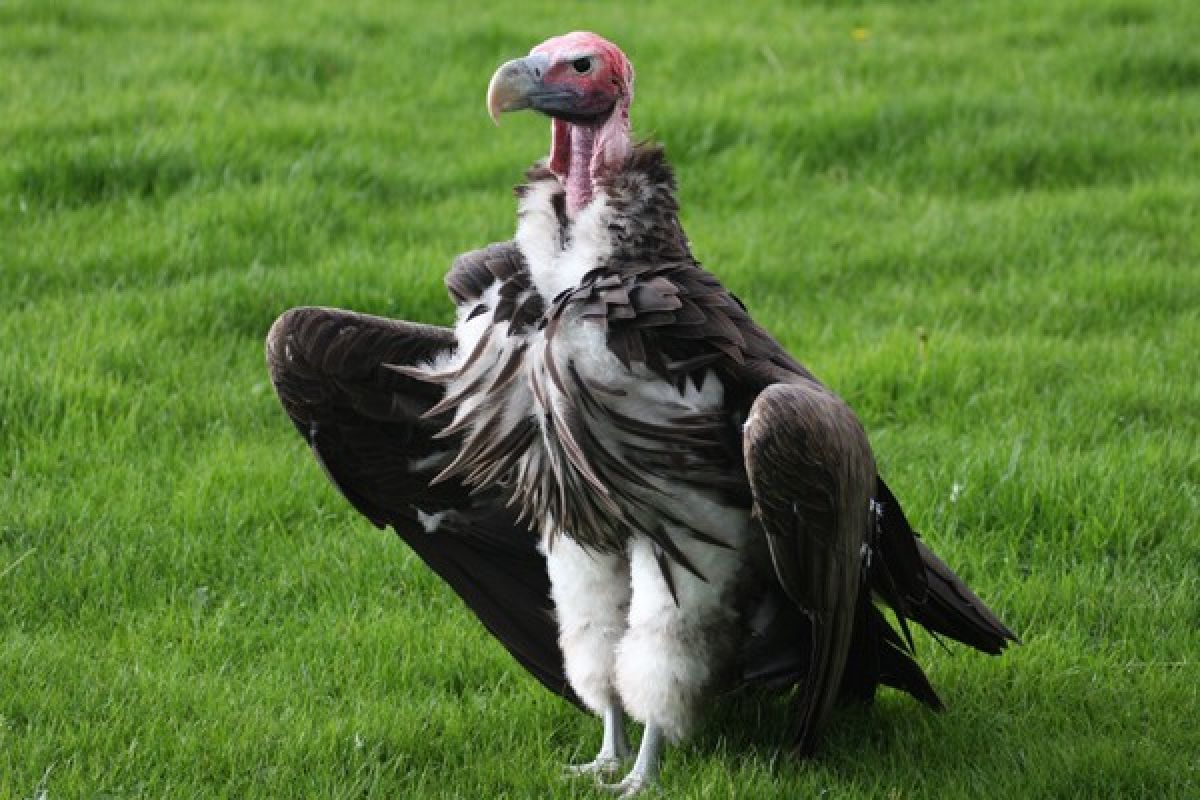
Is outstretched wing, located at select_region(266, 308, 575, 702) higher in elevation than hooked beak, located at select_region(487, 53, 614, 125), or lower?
lower

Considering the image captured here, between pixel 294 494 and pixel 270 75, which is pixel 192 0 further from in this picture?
pixel 294 494

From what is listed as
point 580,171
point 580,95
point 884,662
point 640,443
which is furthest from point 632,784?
point 580,95

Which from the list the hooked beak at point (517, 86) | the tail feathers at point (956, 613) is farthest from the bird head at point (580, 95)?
the tail feathers at point (956, 613)

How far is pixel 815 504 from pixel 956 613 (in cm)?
79

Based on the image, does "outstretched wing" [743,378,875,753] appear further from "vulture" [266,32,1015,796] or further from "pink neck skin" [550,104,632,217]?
"pink neck skin" [550,104,632,217]

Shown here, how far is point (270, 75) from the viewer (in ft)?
30.3

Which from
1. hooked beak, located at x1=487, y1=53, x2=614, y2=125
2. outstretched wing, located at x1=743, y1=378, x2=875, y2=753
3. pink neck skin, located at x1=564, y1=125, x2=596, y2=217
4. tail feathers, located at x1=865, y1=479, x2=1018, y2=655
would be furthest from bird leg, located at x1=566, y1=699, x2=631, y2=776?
hooked beak, located at x1=487, y1=53, x2=614, y2=125

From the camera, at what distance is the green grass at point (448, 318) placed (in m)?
4.68

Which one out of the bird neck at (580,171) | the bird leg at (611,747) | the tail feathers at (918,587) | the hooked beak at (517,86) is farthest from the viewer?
the bird leg at (611,747)

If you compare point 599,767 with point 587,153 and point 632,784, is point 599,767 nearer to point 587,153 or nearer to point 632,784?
point 632,784

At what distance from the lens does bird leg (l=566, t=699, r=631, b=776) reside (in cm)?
463

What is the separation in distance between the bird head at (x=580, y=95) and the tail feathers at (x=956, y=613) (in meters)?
1.23

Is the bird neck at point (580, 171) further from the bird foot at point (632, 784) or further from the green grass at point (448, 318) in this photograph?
the bird foot at point (632, 784)

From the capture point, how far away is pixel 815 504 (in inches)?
159
